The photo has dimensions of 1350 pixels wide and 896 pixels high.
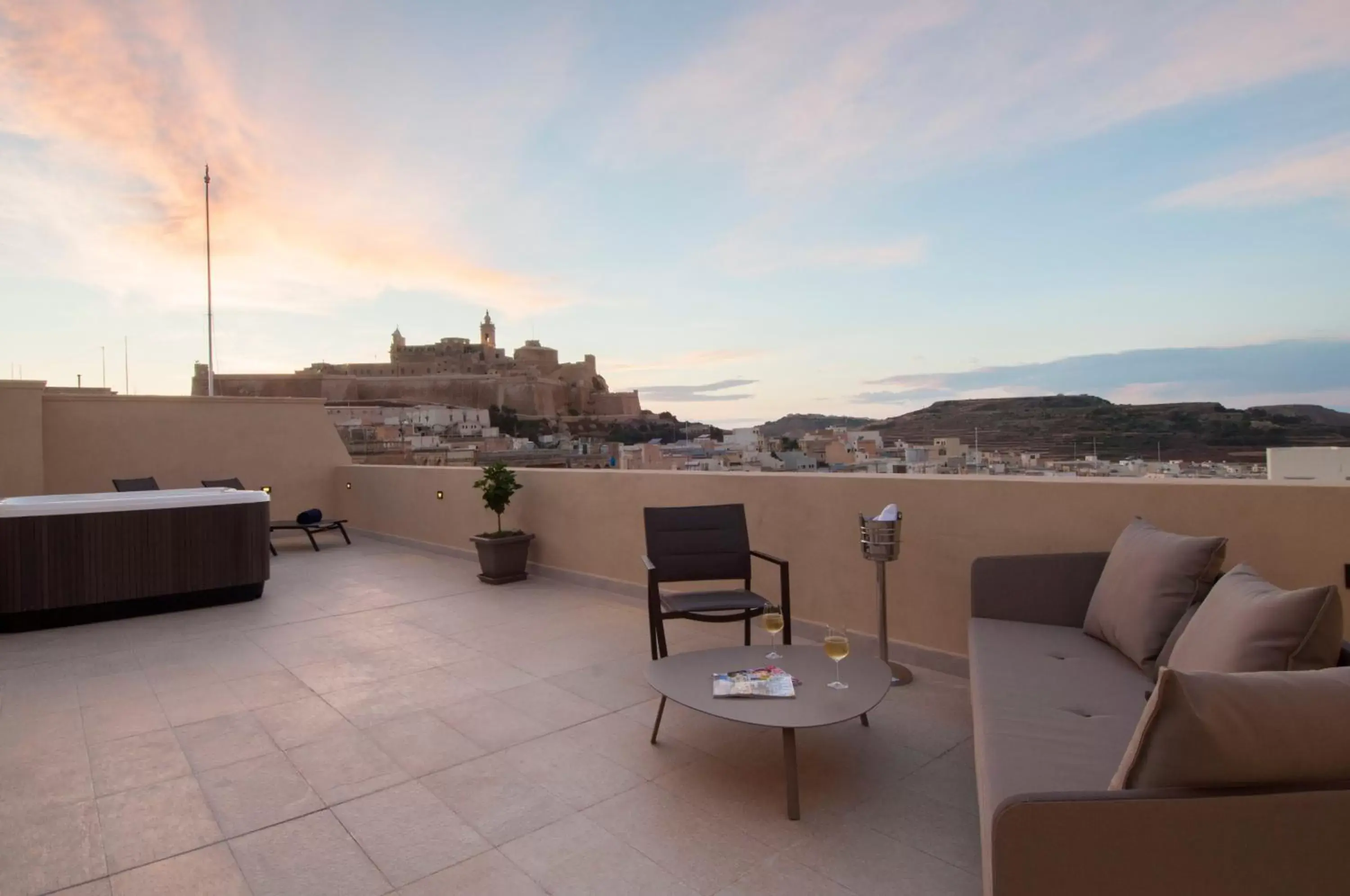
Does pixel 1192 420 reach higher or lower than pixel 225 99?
lower

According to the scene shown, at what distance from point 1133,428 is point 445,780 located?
11.1 feet

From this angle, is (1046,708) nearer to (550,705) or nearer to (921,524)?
(921,524)

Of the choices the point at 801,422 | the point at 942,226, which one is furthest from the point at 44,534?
the point at 942,226

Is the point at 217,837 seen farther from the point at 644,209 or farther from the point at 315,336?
the point at 315,336

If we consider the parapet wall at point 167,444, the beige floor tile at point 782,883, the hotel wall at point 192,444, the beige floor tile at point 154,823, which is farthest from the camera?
the hotel wall at point 192,444

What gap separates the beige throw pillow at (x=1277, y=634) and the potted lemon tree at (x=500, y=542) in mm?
4714

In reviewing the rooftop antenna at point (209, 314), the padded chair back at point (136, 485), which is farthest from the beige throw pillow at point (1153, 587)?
the rooftop antenna at point (209, 314)

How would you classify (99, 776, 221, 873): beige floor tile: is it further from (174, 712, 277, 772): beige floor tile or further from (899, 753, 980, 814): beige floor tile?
(899, 753, 980, 814): beige floor tile

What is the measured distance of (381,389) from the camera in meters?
50.4

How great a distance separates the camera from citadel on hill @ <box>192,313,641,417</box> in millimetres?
47125

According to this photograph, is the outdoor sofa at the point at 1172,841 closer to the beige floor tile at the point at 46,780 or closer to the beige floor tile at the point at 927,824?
the beige floor tile at the point at 927,824

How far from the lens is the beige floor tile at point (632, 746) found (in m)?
2.45

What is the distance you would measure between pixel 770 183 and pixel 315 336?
25162 millimetres

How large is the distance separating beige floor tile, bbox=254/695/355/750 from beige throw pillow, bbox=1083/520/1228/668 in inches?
114
